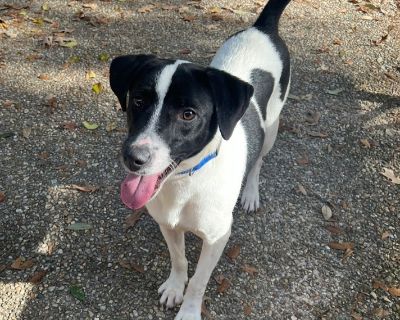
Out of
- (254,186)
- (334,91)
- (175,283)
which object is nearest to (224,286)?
(175,283)

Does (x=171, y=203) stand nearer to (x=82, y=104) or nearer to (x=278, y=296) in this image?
(x=278, y=296)

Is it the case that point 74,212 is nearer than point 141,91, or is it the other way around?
point 141,91

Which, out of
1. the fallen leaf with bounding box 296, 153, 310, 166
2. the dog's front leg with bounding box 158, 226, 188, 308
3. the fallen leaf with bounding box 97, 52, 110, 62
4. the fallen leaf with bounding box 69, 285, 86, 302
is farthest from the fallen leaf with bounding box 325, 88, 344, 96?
the fallen leaf with bounding box 69, 285, 86, 302

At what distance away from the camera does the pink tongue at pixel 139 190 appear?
234 centimetres

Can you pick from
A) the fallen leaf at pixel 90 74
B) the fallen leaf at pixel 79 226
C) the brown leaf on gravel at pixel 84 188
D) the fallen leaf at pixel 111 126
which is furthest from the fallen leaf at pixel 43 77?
the fallen leaf at pixel 79 226

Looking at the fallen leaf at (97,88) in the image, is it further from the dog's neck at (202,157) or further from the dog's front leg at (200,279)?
the dog's neck at (202,157)

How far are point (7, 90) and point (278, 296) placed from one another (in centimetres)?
363

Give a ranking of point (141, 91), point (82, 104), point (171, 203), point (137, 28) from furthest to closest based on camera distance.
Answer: point (137, 28) < point (82, 104) < point (171, 203) < point (141, 91)

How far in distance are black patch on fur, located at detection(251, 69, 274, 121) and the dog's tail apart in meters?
0.48

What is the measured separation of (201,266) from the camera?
2895mm

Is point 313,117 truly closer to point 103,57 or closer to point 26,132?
point 103,57

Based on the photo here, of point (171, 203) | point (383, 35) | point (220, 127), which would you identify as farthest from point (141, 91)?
point (383, 35)

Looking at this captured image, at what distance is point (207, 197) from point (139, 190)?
1.39 feet

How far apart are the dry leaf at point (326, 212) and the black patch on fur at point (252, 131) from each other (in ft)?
3.46
